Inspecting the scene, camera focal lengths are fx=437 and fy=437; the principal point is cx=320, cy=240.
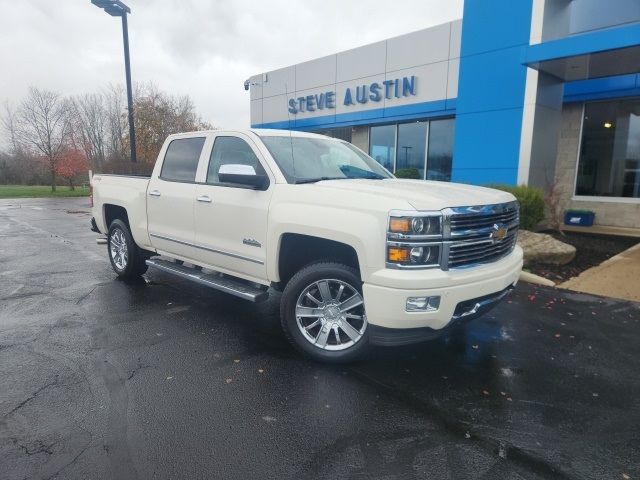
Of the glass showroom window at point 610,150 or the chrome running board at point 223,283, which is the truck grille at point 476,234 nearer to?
the chrome running board at point 223,283

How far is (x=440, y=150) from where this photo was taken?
50.3 feet

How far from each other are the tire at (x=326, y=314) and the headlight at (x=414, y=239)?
0.51 metres

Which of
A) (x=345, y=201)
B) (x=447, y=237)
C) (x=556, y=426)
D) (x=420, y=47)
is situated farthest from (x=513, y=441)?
(x=420, y=47)

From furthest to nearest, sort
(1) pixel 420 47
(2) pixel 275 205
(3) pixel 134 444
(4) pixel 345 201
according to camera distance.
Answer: (1) pixel 420 47
(2) pixel 275 205
(4) pixel 345 201
(3) pixel 134 444

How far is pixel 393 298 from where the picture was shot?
3.22 m

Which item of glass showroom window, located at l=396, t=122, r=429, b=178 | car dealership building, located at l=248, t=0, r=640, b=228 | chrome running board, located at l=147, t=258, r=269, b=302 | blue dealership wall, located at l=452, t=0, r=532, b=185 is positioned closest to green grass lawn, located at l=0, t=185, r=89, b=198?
glass showroom window, located at l=396, t=122, r=429, b=178

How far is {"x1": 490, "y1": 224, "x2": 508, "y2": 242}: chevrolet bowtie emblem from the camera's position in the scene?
3.70 m

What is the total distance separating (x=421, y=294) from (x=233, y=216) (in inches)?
84.4

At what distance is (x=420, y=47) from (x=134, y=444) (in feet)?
48.8

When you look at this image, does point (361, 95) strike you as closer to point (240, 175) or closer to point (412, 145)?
point (412, 145)

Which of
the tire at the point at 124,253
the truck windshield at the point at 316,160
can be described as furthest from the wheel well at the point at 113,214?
the truck windshield at the point at 316,160

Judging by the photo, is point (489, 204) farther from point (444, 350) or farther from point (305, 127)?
point (305, 127)

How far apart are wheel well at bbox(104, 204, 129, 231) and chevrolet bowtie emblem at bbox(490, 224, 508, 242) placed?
516cm

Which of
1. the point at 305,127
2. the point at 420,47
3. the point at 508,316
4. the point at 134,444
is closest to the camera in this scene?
the point at 134,444
